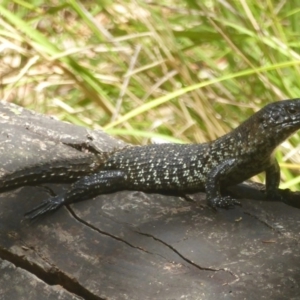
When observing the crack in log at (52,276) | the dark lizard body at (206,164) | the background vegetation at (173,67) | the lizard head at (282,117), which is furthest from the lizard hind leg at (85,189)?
the lizard head at (282,117)

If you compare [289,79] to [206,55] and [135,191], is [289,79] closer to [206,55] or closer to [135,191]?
[206,55]

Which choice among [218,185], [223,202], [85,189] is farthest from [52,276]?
[218,185]

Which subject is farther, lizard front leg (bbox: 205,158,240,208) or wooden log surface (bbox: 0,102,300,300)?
lizard front leg (bbox: 205,158,240,208)

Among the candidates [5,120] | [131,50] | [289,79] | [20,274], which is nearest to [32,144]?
[5,120]

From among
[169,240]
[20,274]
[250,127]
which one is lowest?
[20,274]

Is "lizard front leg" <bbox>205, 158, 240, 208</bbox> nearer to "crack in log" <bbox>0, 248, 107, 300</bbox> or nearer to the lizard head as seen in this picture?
the lizard head

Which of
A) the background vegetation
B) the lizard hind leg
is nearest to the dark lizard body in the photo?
the lizard hind leg

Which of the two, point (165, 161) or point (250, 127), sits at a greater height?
point (250, 127)
